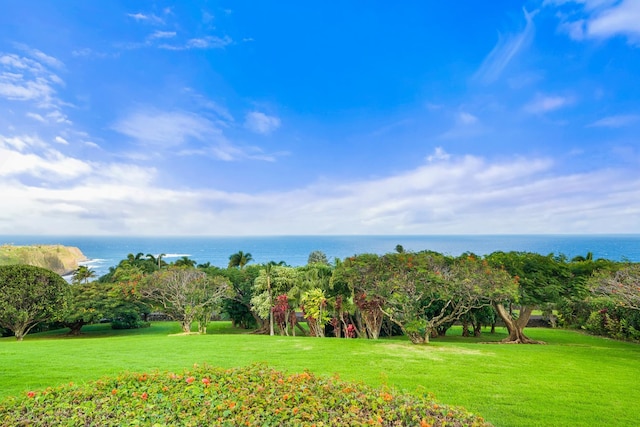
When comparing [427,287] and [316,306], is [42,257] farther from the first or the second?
[427,287]

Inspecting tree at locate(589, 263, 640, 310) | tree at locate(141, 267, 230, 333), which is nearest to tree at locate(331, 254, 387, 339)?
tree at locate(589, 263, 640, 310)

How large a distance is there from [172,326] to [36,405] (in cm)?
2672

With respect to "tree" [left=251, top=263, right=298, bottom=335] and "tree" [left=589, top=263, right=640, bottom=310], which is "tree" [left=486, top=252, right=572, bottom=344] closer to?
"tree" [left=589, top=263, right=640, bottom=310]

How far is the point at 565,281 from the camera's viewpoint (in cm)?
1548

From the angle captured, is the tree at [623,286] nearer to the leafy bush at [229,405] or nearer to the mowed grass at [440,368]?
the mowed grass at [440,368]

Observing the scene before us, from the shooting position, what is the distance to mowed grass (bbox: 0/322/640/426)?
584cm

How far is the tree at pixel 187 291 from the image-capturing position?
20891 mm

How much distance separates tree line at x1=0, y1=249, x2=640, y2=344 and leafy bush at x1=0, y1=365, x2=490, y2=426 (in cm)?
887

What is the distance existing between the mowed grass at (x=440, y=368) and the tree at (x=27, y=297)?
11843 mm

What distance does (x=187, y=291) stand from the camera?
69.0ft

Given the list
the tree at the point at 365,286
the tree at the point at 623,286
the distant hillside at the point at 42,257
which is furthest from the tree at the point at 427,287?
the distant hillside at the point at 42,257

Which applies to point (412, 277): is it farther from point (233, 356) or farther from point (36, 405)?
point (36, 405)

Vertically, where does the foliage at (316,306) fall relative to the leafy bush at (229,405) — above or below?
below

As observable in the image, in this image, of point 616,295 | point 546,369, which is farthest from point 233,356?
point 616,295
